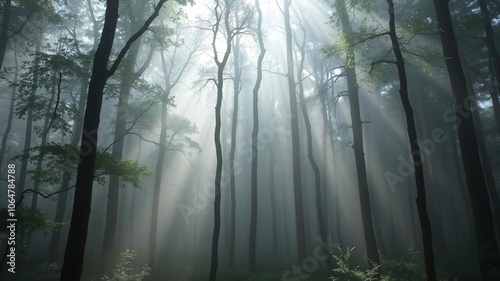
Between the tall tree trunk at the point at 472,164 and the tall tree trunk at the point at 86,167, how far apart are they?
9.46 m

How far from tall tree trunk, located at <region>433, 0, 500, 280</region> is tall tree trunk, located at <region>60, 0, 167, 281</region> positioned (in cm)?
946

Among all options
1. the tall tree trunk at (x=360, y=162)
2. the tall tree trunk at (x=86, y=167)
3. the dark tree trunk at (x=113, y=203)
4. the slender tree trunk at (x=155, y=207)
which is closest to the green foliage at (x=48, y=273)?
the dark tree trunk at (x=113, y=203)

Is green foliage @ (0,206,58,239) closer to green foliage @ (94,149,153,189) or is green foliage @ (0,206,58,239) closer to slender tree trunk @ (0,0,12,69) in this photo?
green foliage @ (94,149,153,189)

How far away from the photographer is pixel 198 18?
13805mm

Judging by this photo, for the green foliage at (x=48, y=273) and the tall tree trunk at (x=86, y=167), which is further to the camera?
the green foliage at (x=48, y=273)

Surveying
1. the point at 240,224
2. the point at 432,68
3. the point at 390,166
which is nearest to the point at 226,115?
the point at 390,166

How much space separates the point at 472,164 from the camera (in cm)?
835

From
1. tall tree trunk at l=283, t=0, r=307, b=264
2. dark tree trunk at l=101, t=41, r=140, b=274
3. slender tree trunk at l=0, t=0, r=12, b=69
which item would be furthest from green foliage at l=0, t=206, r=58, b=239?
tall tree trunk at l=283, t=0, r=307, b=264

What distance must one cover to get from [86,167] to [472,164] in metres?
10.1

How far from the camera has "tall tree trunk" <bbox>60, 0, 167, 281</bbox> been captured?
20.1 ft

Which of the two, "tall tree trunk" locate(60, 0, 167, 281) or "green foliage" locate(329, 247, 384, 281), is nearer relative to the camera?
"tall tree trunk" locate(60, 0, 167, 281)

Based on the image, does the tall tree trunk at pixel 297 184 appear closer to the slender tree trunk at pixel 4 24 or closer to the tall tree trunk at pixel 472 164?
the tall tree trunk at pixel 472 164

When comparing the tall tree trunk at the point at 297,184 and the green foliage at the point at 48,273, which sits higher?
the tall tree trunk at the point at 297,184

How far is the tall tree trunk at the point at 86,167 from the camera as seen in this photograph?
6.12m
